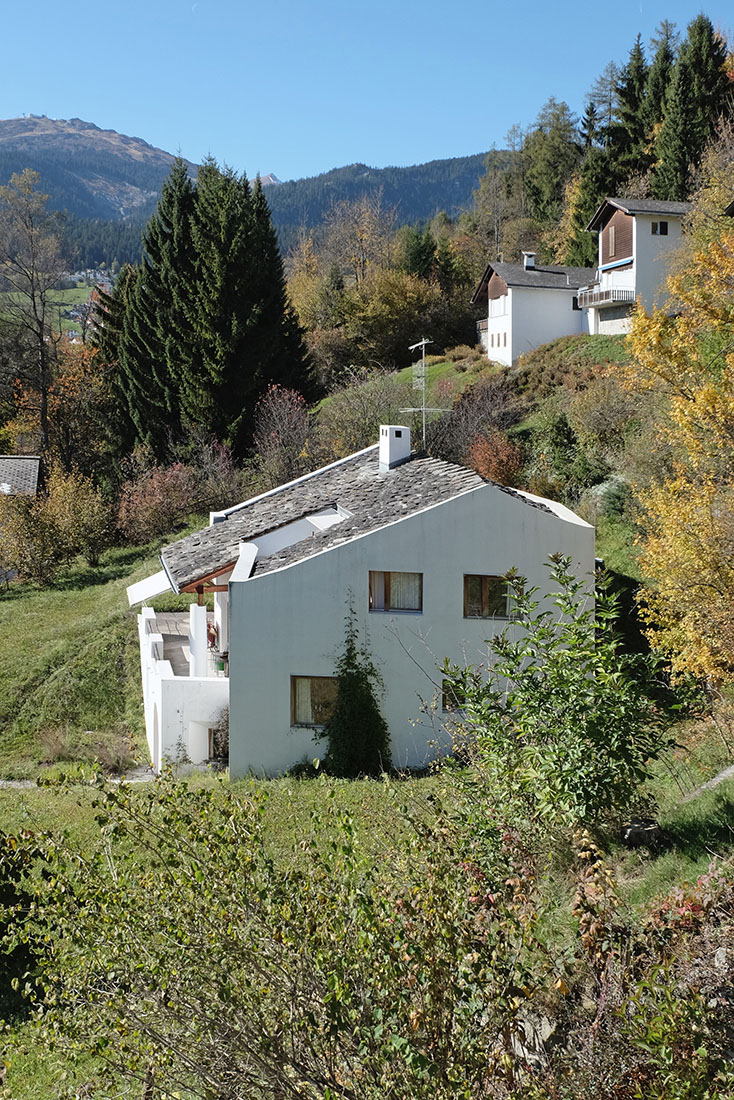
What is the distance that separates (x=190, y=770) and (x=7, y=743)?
577 centimetres

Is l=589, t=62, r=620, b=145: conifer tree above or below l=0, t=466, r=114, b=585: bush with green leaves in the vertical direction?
above

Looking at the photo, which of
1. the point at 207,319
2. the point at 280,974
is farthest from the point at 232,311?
the point at 280,974

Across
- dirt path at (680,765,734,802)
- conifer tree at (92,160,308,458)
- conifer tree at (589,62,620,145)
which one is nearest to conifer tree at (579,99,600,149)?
conifer tree at (589,62,620,145)

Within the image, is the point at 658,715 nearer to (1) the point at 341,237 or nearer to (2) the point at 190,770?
(2) the point at 190,770

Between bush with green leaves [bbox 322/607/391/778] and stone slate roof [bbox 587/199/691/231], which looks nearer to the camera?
bush with green leaves [bbox 322/607/391/778]

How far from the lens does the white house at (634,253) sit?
50.7m

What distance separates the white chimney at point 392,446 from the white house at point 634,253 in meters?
28.4

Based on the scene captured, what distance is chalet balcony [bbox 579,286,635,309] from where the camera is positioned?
51.2 m

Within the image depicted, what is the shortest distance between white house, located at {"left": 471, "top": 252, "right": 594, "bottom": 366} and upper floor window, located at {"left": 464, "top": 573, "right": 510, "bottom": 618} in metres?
35.9

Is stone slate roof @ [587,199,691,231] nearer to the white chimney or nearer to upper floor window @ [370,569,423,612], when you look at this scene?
the white chimney

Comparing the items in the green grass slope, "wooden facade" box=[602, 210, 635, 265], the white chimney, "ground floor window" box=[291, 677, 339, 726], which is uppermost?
"wooden facade" box=[602, 210, 635, 265]

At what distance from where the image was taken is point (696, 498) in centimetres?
1911

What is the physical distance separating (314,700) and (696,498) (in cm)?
918

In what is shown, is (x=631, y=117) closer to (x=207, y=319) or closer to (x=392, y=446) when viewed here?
(x=207, y=319)
